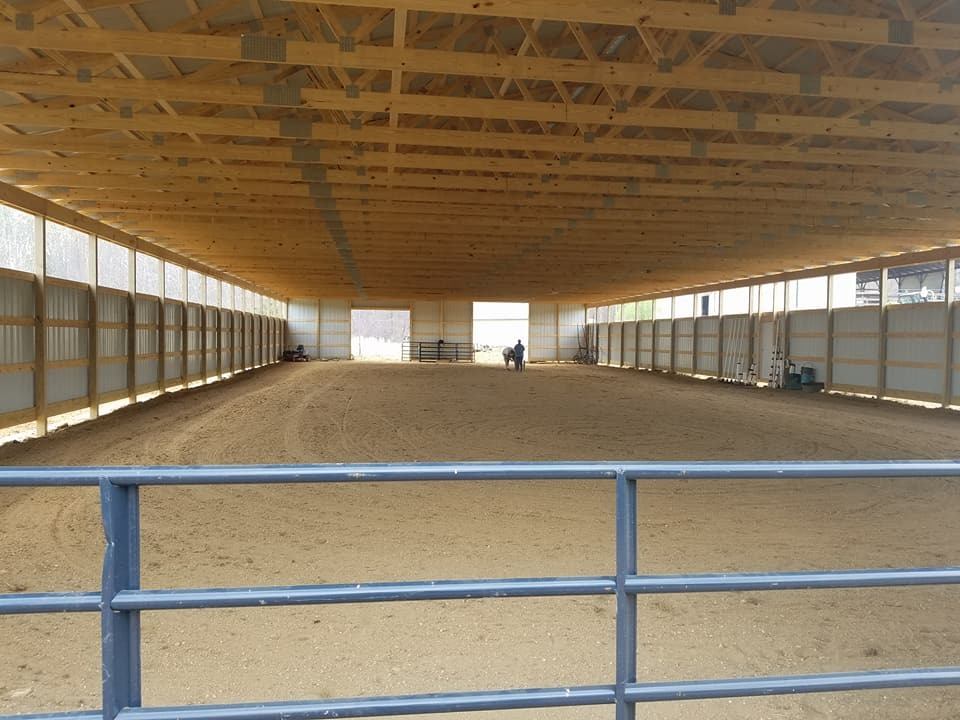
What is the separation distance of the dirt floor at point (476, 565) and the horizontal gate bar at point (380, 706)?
5.25ft

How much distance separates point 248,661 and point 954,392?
20.6 metres

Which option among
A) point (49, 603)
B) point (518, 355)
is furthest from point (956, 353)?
point (49, 603)

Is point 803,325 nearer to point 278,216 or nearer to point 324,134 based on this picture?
point 278,216

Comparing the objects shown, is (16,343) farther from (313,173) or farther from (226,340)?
(226,340)

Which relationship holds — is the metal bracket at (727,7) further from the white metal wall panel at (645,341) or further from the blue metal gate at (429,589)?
the white metal wall panel at (645,341)

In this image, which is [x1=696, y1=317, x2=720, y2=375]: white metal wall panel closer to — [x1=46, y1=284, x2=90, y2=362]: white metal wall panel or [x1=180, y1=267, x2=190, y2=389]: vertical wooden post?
[x1=180, y1=267, x2=190, y2=389]: vertical wooden post

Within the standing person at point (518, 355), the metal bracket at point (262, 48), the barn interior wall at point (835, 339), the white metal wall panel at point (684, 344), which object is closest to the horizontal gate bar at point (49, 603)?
the metal bracket at point (262, 48)

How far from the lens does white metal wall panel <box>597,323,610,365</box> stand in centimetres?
4625

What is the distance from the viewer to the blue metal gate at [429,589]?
77.7 inches

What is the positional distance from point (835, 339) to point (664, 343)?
45.9 ft

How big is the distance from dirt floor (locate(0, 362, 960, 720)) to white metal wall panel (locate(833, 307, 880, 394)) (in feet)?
35.1

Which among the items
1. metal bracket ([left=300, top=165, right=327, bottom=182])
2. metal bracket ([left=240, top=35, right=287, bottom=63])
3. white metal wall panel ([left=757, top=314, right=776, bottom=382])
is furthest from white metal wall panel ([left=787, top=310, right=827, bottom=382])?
metal bracket ([left=240, top=35, right=287, bottom=63])

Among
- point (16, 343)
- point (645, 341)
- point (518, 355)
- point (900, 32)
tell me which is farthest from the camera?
point (645, 341)

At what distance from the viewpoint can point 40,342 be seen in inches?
505
